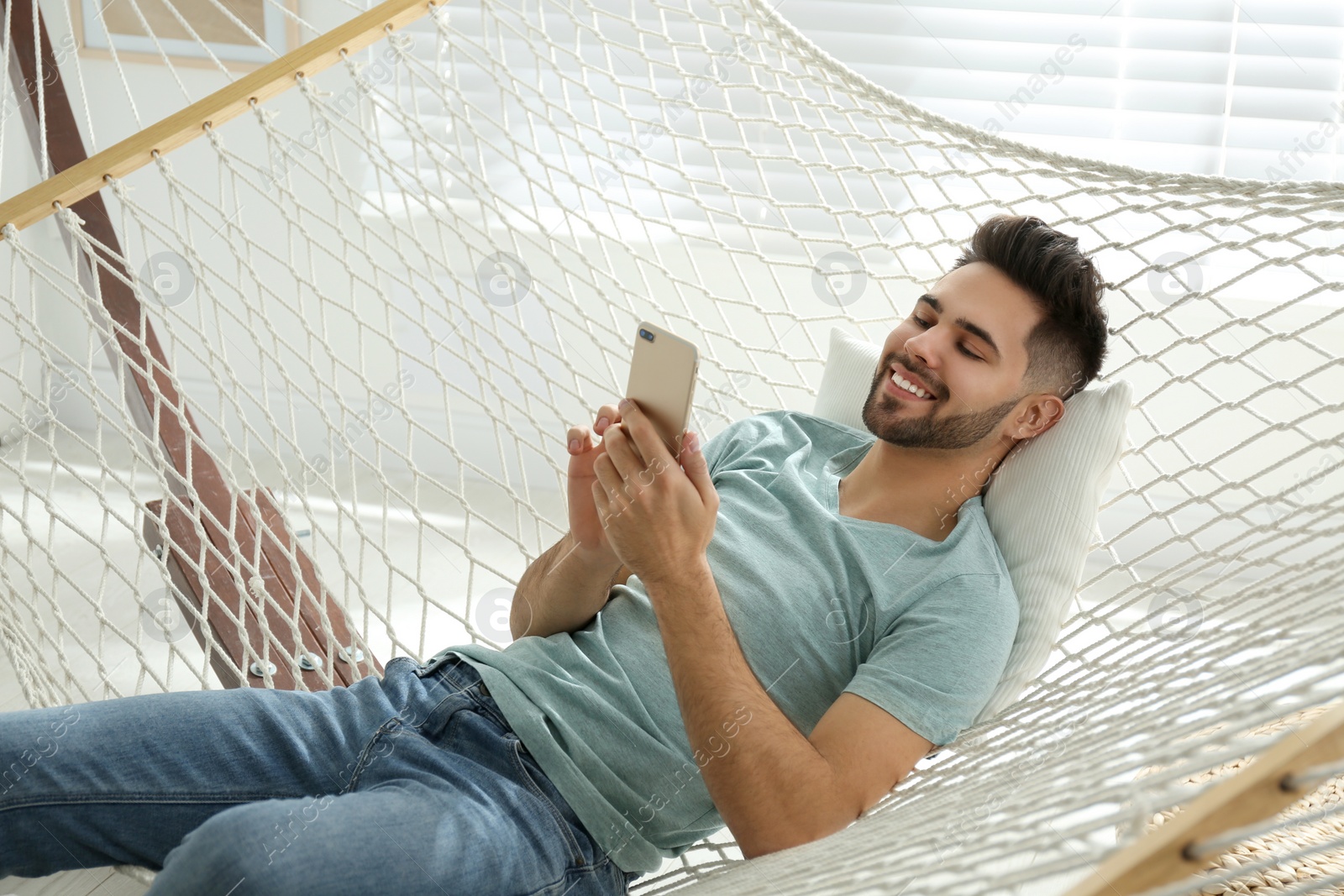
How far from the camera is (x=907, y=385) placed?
49.2 inches

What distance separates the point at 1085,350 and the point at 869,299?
4.14 feet

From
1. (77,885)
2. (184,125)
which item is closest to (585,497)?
(77,885)

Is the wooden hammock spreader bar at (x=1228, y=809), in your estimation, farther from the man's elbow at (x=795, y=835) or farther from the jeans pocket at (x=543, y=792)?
the jeans pocket at (x=543, y=792)

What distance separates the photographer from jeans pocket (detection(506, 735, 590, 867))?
1.01 m

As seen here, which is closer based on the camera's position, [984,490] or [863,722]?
[863,722]

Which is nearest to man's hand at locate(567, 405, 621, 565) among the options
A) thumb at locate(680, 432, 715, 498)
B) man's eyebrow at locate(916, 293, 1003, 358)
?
thumb at locate(680, 432, 715, 498)

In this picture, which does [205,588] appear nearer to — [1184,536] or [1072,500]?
[1072,500]

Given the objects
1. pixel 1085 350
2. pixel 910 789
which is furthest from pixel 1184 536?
pixel 910 789

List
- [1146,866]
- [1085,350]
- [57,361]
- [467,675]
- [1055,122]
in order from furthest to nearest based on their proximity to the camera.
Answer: [57,361], [1055,122], [1085,350], [467,675], [1146,866]

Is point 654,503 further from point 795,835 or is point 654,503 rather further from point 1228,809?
point 1228,809

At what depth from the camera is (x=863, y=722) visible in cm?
99

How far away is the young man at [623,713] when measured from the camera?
0.95m

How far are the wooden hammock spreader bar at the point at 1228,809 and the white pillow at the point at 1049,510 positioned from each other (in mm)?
501

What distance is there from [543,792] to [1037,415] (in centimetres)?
66
